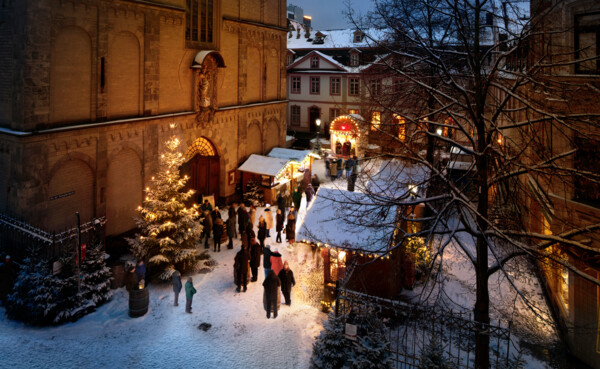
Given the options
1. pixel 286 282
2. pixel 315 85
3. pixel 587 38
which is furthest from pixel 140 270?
pixel 315 85

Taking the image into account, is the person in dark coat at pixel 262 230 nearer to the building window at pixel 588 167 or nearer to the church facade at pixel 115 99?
the church facade at pixel 115 99

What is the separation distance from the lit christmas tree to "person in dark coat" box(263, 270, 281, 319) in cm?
365

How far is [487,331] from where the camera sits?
27.1 feet

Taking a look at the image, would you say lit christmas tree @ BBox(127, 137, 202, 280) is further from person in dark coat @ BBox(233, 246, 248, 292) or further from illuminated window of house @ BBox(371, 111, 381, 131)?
illuminated window of house @ BBox(371, 111, 381, 131)

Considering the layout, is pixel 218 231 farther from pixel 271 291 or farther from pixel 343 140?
pixel 343 140

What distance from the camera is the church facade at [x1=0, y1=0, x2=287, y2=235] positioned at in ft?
44.5

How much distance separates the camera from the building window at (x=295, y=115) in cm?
4781

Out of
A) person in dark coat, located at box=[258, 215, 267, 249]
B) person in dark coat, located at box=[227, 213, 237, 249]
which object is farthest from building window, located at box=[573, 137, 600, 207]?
person in dark coat, located at box=[227, 213, 237, 249]

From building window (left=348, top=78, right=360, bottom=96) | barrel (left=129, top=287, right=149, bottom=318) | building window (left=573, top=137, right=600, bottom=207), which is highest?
building window (left=348, top=78, right=360, bottom=96)

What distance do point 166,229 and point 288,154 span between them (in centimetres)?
1265

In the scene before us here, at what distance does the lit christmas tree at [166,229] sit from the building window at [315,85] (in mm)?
32970

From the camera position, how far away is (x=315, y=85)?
4603cm

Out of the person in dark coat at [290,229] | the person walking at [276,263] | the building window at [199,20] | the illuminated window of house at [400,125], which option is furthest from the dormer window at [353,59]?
the person walking at [276,263]

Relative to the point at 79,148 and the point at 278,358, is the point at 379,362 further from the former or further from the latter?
the point at 79,148
